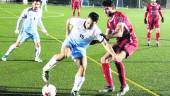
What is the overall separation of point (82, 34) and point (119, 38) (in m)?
1.51

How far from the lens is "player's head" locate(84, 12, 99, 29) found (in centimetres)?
1141

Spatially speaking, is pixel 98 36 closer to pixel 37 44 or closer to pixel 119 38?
pixel 119 38

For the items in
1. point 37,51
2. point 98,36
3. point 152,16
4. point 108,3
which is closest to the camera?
point 98,36

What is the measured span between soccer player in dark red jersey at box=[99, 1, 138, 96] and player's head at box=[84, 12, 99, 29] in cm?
86

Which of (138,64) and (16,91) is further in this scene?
(138,64)

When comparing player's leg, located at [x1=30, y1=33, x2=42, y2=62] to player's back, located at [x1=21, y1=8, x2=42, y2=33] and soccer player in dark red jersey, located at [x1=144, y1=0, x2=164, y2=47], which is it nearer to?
player's back, located at [x1=21, y1=8, x2=42, y2=33]

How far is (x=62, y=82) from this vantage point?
46.1 feet

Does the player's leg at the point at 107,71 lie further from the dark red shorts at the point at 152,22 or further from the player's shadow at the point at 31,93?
the dark red shorts at the point at 152,22

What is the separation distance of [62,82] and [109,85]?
166 cm

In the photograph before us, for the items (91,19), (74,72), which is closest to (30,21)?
(74,72)

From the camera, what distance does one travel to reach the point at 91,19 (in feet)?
37.7

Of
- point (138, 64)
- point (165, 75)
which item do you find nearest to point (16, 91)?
point (165, 75)

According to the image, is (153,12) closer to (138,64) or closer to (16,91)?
(138,64)

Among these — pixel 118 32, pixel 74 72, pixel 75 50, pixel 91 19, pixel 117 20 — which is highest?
pixel 91 19
